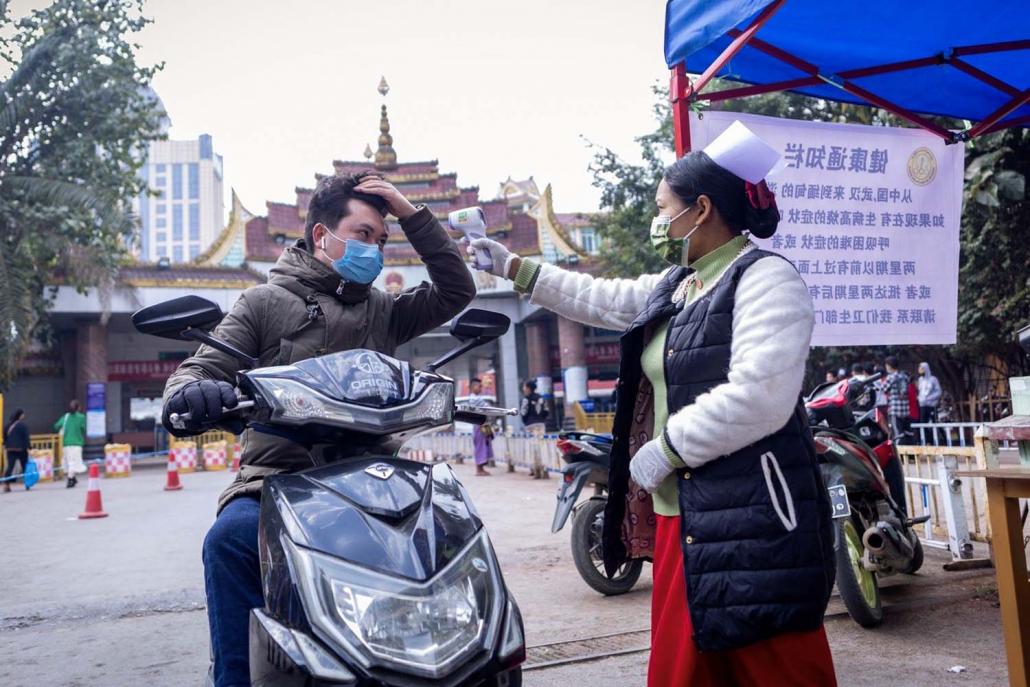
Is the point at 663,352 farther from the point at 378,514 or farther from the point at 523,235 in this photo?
the point at 523,235

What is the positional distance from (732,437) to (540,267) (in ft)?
3.01

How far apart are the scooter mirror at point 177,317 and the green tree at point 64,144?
651 inches

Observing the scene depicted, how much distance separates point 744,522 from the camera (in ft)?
6.08

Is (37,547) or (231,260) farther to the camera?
(231,260)

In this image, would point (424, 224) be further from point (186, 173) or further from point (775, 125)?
point (186, 173)

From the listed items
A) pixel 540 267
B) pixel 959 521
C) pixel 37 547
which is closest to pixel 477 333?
pixel 540 267

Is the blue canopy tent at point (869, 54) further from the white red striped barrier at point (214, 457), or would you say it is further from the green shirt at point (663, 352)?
the white red striped barrier at point (214, 457)

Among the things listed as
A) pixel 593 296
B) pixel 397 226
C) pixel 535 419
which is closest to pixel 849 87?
pixel 593 296

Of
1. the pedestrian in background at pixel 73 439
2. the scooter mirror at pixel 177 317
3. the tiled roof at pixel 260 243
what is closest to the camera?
the scooter mirror at pixel 177 317

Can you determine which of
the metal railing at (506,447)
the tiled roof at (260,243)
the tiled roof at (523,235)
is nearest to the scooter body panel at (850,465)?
the metal railing at (506,447)

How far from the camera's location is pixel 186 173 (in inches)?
4067

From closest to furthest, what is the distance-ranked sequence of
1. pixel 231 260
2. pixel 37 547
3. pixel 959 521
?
pixel 959 521 → pixel 37 547 → pixel 231 260

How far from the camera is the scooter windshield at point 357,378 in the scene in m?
1.90

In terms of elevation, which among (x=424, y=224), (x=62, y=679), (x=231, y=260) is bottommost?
(x=62, y=679)
